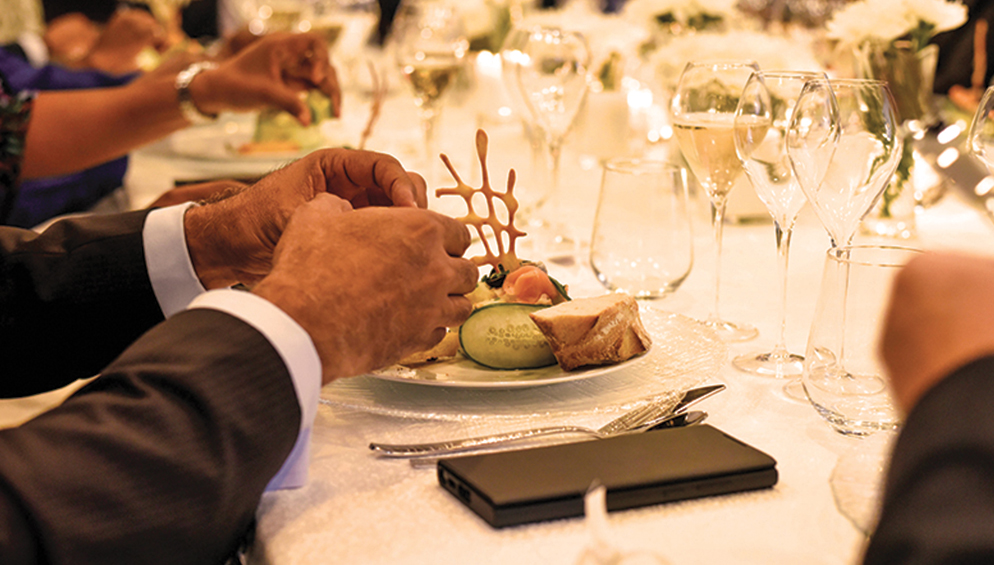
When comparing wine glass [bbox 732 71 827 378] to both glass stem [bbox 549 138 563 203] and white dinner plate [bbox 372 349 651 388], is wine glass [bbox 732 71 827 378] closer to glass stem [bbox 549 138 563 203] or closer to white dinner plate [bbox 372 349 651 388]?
white dinner plate [bbox 372 349 651 388]

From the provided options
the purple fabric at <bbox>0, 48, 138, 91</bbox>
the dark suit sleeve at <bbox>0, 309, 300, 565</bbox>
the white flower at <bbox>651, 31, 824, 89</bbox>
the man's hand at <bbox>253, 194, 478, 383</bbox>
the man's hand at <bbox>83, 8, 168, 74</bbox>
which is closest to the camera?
the dark suit sleeve at <bbox>0, 309, 300, 565</bbox>

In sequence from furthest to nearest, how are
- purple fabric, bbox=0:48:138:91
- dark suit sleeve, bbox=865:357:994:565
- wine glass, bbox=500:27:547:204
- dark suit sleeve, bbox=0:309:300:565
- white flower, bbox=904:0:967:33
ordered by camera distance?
1. purple fabric, bbox=0:48:138:91
2. wine glass, bbox=500:27:547:204
3. white flower, bbox=904:0:967:33
4. dark suit sleeve, bbox=0:309:300:565
5. dark suit sleeve, bbox=865:357:994:565

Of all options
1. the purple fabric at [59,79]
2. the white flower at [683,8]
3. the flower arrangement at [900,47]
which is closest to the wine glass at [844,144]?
the flower arrangement at [900,47]

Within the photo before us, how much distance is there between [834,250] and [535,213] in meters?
0.92

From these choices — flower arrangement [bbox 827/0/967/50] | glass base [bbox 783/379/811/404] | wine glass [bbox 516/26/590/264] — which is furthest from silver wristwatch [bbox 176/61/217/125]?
glass base [bbox 783/379/811/404]

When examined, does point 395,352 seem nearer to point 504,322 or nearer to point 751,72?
point 504,322

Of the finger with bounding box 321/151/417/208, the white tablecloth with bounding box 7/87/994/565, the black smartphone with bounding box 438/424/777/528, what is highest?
the finger with bounding box 321/151/417/208

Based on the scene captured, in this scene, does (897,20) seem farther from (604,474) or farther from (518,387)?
(604,474)

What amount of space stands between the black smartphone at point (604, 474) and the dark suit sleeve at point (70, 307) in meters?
0.47

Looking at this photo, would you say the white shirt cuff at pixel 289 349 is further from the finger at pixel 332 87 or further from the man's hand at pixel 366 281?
the finger at pixel 332 87

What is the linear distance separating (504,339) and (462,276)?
0.29ft

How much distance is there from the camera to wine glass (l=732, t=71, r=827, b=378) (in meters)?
0.90

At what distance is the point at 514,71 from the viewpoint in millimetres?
1571

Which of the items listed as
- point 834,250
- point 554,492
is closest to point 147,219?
point 554,492
